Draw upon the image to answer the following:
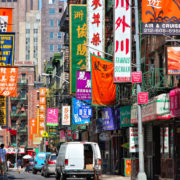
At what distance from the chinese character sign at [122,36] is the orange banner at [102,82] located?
3486mm

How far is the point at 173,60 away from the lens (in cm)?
2194

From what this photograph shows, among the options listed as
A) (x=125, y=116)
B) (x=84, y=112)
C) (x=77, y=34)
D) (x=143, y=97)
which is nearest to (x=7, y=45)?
(x=125, y=116)

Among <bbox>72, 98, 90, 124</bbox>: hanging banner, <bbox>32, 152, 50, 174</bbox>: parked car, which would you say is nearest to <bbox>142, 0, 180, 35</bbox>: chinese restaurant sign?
<bbox>72, 98, 90, 124</bbox>: hanging banner

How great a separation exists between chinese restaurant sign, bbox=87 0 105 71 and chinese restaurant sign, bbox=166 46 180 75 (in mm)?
17753

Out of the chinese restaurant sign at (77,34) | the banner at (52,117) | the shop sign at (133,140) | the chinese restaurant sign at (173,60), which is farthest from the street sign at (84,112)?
the chinese restaurant sign at (173,60)

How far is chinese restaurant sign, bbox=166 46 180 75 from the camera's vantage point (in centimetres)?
2194

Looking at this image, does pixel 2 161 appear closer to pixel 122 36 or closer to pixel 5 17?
pixel 122 36

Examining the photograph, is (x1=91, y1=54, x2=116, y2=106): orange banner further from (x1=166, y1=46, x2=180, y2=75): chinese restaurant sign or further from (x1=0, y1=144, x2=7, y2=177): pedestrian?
(x1=166, y1=46, x2=180, y2=75): chinese restaurant sign

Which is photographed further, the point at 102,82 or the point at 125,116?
the point at 125,116

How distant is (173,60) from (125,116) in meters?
13.8

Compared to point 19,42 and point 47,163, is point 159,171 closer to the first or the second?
point 47,163

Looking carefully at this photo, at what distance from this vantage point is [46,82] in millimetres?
119875

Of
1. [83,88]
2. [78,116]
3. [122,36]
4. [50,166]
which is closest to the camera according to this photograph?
[122,36]

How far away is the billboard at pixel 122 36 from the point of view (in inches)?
1146
